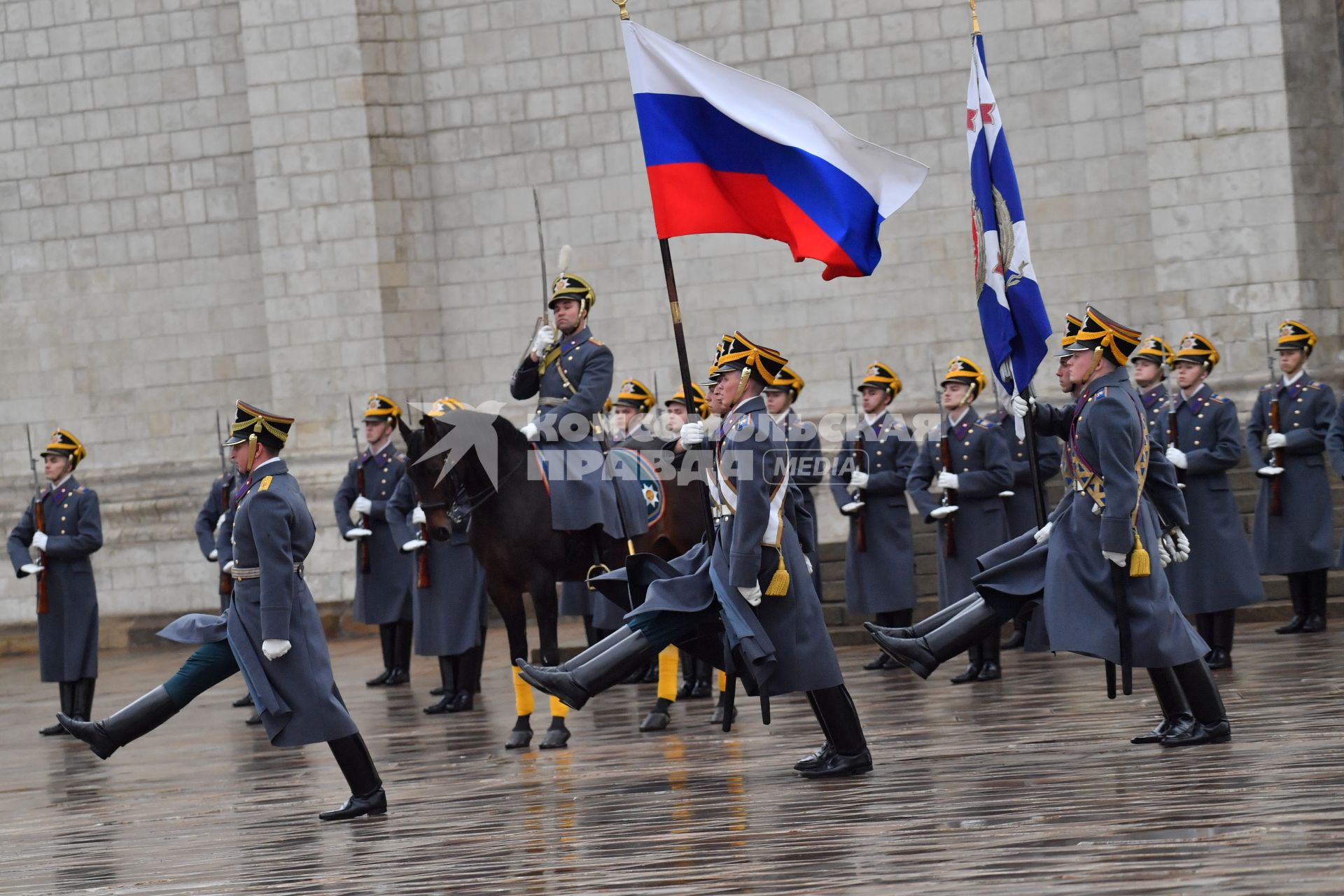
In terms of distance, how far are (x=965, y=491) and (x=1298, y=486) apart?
2143 millimetres

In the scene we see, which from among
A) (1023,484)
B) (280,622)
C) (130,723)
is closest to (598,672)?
(280,622)

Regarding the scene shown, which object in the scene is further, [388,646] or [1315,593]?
[388,646]

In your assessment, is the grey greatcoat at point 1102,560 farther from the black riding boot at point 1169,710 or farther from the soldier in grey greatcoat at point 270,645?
the soldier in grey greatcoat at point 270,645

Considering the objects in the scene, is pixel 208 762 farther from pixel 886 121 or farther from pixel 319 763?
pixel 886 121

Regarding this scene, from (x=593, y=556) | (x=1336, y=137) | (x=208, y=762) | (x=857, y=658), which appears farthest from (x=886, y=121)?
(x=208, y=762)

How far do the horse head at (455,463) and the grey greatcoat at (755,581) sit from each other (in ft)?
7.84

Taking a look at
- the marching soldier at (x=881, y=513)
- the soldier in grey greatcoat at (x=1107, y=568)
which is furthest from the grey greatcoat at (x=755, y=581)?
the marching soldier at (x=881, y=513)

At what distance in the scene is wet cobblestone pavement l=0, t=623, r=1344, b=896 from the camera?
16.3 feet

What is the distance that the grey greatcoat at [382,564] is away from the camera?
12656mm

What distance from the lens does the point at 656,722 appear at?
362 inches

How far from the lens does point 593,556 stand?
9.69 m

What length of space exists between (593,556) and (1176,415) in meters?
3.63

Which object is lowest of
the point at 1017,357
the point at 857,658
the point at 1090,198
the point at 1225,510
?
the point at 857,658

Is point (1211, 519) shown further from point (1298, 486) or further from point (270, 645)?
point (270, 645)
